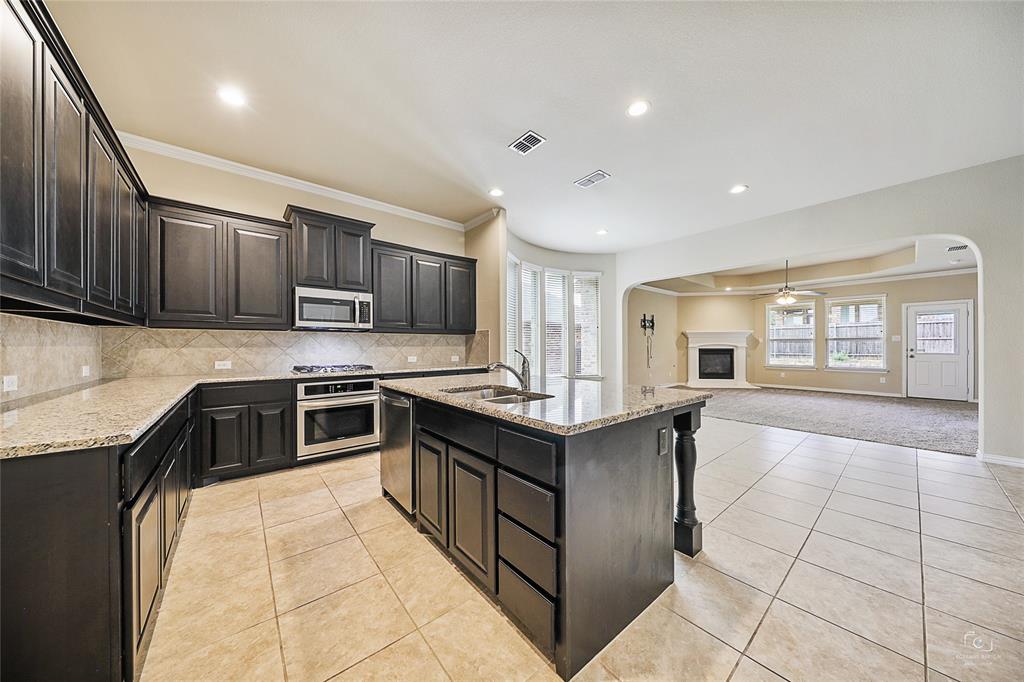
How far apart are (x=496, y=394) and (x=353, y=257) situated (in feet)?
8.16

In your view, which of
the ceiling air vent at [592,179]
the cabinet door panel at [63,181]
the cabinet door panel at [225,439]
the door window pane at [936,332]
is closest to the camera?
the cabinet door panel at [63,181]

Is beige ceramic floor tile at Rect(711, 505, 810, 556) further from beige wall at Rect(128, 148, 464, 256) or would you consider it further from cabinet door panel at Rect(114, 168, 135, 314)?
beige wall at Rect(128, 148, 464, 256)

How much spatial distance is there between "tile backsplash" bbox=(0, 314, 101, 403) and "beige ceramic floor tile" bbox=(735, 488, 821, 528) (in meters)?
4.36

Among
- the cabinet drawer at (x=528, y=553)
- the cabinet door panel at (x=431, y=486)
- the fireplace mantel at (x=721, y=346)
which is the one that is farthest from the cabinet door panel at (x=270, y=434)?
the fireplace mantel at (x=721, y=346)

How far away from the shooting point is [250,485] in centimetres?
296

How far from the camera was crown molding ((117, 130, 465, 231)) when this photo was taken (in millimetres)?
3074

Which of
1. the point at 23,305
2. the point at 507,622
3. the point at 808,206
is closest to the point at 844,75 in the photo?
the point at 808,206

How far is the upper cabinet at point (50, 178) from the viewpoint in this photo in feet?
3.96

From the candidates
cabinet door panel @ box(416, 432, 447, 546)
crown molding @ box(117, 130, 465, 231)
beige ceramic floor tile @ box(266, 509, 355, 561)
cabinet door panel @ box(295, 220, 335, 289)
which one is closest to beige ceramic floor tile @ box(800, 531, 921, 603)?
cabinet door panel @ box(416, 432, 447, 546)

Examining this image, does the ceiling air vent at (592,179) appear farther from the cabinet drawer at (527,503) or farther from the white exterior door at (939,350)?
the white exterior door at (939,350)

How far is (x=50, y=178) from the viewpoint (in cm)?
145

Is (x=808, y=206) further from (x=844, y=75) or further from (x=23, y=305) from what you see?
(x=23, y=305)

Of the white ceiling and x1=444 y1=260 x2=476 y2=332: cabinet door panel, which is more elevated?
the white ceiling

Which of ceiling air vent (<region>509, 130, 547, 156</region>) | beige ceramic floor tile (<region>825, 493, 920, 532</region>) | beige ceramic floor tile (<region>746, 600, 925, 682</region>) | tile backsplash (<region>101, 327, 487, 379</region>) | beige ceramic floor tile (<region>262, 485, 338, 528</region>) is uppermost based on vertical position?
ceiling air vent (<region>509, 130, 547, 156</region>)
